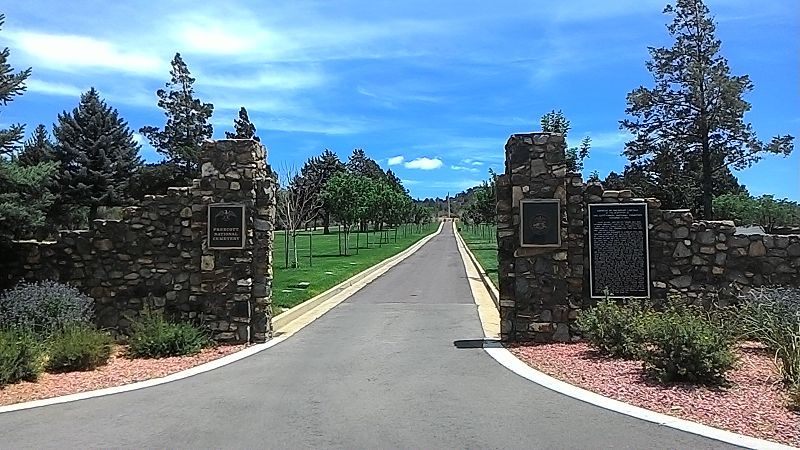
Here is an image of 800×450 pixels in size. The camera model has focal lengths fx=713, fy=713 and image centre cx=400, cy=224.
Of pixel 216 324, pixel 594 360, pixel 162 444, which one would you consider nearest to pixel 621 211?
pixel 594 360

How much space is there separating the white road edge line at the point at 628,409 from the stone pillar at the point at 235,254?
461 centimetres

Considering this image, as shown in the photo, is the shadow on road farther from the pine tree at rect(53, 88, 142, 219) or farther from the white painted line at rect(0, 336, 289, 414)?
the pine tree at rect(53, 88, 142, 219)

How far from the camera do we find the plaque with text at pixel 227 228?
505 inches

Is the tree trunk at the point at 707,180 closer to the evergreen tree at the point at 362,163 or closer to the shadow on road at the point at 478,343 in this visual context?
the shadow on road at the point at 478,343

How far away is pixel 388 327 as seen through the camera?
48.2 feet

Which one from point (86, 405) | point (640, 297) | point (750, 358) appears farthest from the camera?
point (640, 297)

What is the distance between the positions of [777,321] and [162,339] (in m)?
9.39

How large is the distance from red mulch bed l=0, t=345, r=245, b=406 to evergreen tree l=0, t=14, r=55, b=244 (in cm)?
283

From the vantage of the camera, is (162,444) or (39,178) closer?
(162,444)

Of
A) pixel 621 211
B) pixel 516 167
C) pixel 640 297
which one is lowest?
pixel 640 297

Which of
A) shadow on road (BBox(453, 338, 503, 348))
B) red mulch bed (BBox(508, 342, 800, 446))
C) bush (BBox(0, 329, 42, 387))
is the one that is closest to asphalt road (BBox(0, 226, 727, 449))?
shadow on road (BBox(453, 338, 503, 348))

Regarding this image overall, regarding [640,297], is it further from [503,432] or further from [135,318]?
[135,318]

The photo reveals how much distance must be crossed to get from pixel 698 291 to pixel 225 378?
8.08 meters

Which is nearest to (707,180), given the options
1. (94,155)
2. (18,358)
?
(18,358)
